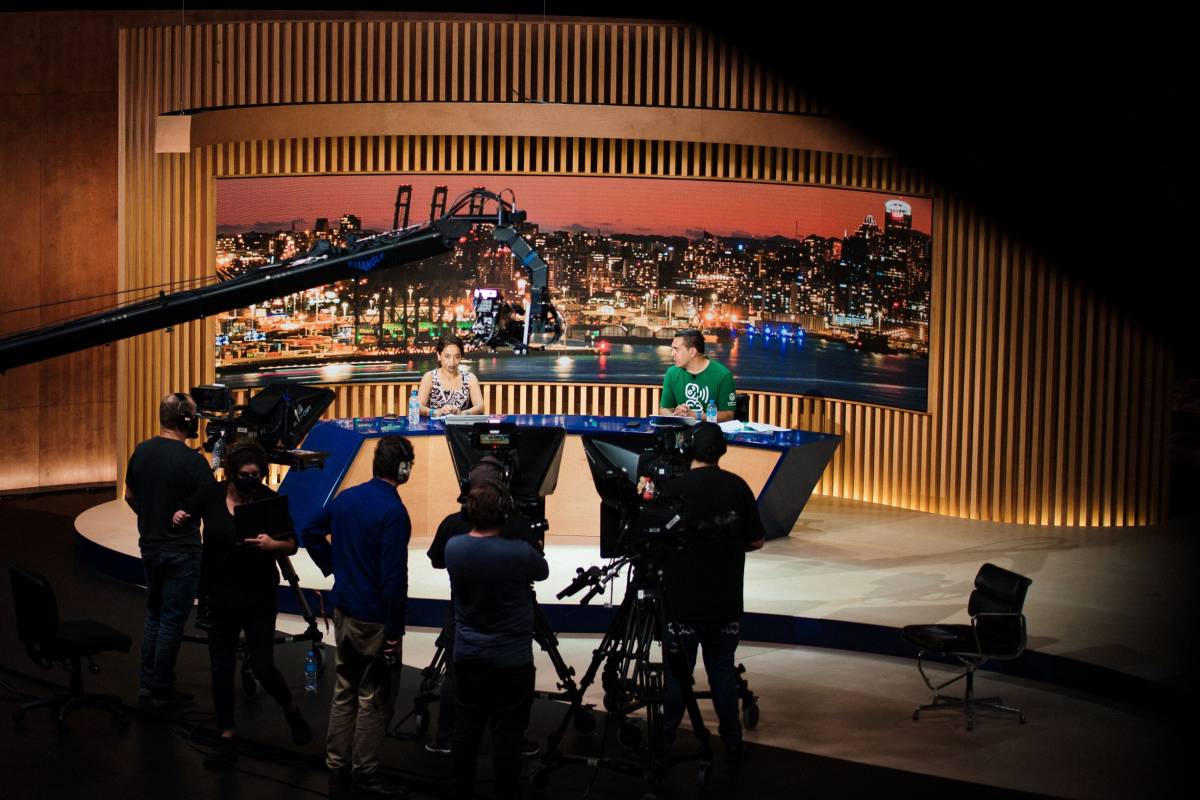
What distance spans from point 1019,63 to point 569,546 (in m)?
4.63

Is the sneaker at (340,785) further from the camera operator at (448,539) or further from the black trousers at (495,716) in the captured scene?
the black trousers at (495,716)

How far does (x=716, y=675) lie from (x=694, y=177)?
601 cm

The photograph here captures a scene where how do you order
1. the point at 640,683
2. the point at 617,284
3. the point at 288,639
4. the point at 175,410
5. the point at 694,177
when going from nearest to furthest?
the point at 640,683
the point at 175,410
the point at 288,639
the point at 694,177
the point at 617,284

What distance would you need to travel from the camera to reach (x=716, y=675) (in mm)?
5641

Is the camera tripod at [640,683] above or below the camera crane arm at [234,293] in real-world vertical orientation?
below

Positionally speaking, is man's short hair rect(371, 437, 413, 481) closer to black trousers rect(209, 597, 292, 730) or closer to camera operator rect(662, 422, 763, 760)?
black trousers rect(209, 597, 292, 730)

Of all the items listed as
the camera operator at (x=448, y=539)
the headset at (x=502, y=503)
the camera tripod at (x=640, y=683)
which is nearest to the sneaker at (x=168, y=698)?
the camera operator at (x=448, y=539)

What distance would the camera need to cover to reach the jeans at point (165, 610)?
6.36 metres

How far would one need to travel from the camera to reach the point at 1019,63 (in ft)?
31.3

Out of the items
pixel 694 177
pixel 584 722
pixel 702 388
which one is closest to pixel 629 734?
pixel 584 722

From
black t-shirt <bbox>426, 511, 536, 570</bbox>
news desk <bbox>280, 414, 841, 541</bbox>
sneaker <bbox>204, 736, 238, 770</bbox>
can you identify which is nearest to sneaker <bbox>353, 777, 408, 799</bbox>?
sneaker <bbox>204, 736, 238, 770</bbox>

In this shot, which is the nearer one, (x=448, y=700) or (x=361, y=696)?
(x=361, y=696)

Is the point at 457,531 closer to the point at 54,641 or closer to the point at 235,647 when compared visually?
the point at 235,647

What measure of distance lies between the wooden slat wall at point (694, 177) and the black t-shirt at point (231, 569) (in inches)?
218
